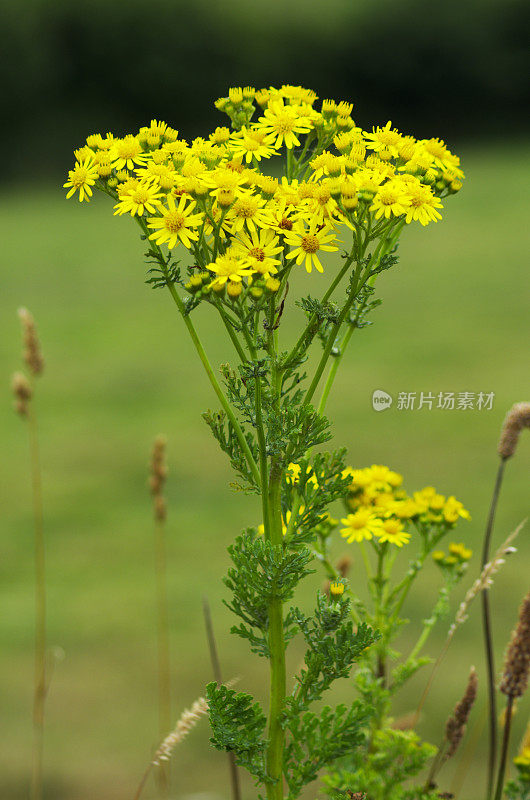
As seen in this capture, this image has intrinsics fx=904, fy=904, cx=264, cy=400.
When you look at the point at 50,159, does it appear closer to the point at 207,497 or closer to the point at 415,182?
the point at 207,497

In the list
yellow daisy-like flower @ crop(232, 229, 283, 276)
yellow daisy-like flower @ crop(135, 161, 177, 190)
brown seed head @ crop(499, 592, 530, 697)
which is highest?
yellow daisy-like flower @ crop(135, 161, 177, 190)

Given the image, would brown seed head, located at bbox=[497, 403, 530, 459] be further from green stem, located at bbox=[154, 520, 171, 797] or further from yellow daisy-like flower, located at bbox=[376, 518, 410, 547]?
green stem, located at bbox=[154, 520, 171, 797]

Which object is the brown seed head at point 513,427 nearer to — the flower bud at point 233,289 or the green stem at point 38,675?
the flower bud at point 233,289

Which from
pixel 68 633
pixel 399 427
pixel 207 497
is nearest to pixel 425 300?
pixel 399 427

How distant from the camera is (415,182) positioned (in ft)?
2.43

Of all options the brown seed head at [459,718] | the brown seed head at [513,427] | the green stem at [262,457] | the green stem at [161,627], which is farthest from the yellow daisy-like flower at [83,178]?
the green stem at [161,627]

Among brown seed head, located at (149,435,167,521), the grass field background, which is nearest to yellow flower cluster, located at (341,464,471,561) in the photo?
brown seed head, located at (149,435,167,521)

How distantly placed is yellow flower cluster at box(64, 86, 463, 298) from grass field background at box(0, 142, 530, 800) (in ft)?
3.77

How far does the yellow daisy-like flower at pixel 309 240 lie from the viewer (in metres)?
0.69

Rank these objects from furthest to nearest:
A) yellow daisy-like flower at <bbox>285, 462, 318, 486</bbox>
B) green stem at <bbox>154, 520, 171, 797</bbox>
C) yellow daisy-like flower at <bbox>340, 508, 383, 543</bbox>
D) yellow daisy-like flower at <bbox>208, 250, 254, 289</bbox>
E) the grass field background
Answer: the grass field background → green stem at <bbox>154, 520, 171, 797</bbox> → yellow daisy-like flower at <bbox>340, 508, 383, 543</bbox> → yellow daisy-like flower at <bbox>285, 462, 318, 486</bbox> → yellow daisy-like flower at <bbox>208, 250, 254, 289</bbox>

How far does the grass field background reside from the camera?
70.4 inches

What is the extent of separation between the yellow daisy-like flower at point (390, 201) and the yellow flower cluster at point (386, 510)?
0.93 ft

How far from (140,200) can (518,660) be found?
56 cm

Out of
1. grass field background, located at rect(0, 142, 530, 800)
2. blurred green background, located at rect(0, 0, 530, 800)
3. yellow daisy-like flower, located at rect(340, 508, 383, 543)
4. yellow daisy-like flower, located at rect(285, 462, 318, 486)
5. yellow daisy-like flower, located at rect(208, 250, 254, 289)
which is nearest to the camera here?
yellow daisy-like flower, located at rect(208, 250, 254, 289)
